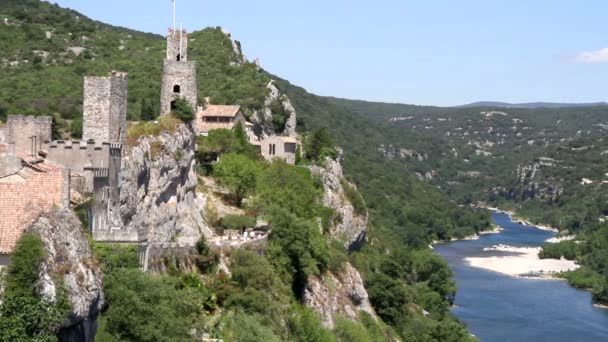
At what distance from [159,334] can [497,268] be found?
103m

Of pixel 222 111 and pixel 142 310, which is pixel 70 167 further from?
pixel 222 111

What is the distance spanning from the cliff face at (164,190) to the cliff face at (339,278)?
7.46 metres

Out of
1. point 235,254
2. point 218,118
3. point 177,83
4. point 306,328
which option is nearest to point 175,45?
point 177,83

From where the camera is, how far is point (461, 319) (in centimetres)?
8981

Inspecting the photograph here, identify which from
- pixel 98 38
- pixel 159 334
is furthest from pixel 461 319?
pixel 159 334

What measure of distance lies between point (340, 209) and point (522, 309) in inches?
1220

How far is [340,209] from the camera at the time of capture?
74625 mm

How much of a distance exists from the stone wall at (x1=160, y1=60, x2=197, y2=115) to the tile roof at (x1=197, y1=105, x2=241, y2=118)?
54.9ft

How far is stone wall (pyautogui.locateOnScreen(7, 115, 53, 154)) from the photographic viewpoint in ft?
117

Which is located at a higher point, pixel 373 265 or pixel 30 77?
pixel 30 77

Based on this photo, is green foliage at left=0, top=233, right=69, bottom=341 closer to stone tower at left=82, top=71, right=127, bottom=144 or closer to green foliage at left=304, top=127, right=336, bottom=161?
stone tower at left=82, top=71, right=127, bottom=144

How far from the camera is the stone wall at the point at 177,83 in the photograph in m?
54.3

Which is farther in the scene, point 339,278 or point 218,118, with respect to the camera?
point 218,118

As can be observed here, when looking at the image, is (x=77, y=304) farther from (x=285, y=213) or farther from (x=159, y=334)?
(x=285, y=213)
